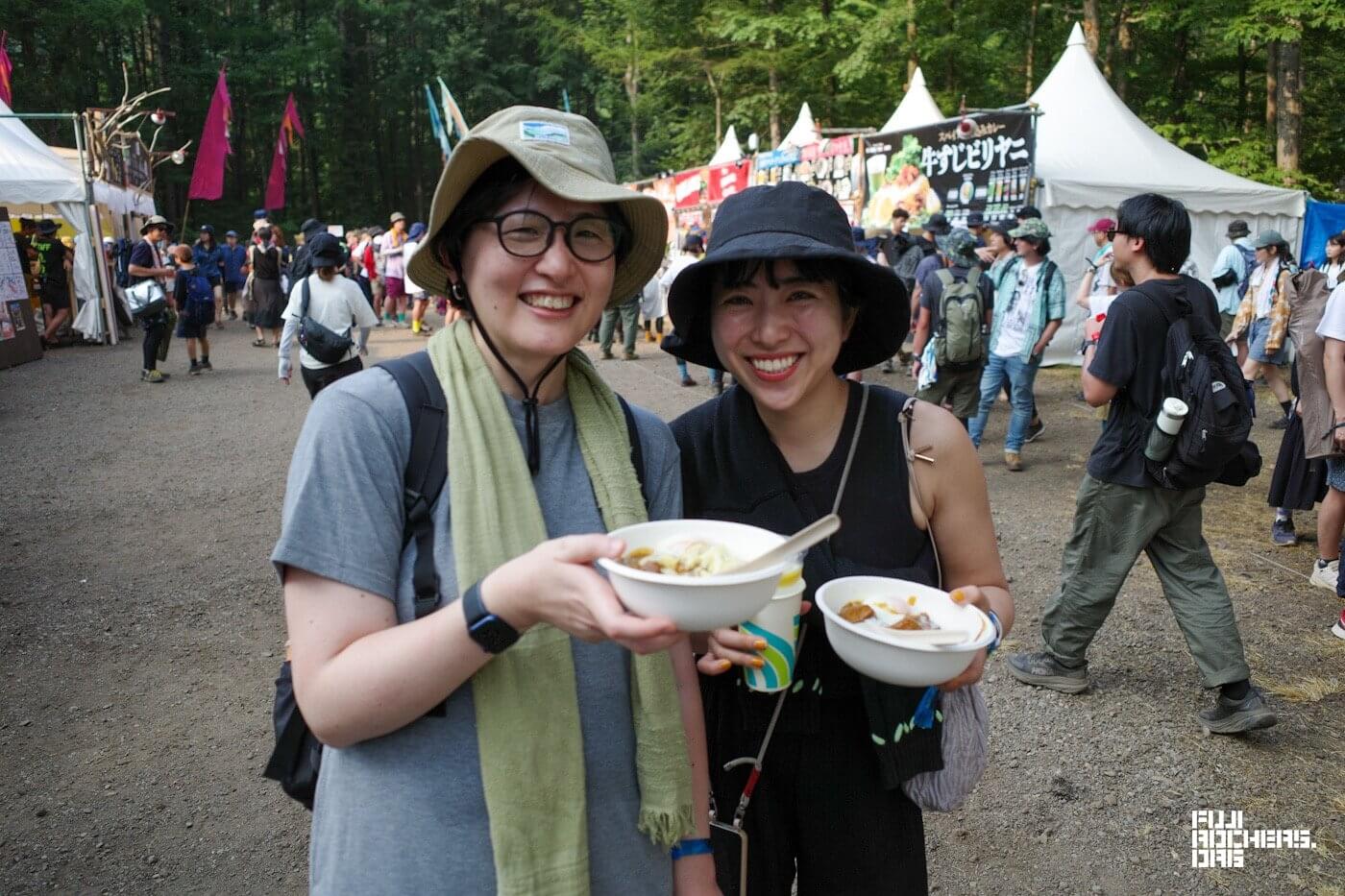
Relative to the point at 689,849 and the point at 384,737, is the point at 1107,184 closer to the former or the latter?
the point at 689,849

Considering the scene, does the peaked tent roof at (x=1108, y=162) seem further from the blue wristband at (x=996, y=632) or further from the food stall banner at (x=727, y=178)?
the blue wristband at (x=996, y=632)

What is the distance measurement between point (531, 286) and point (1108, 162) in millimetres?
14729

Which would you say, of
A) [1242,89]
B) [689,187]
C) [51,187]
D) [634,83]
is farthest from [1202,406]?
[634,83]

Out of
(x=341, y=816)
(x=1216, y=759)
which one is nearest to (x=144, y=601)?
(x=341, y=816)

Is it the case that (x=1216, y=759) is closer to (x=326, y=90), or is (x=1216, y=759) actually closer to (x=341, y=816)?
(x=341, y=816)

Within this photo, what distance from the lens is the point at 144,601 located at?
5.50 meters

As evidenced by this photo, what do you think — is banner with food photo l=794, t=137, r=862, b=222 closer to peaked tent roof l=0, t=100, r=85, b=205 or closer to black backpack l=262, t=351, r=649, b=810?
peaked tent roof l=0, t=100, r=85, b=205

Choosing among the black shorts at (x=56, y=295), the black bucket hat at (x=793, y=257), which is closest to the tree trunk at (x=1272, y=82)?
the black bucket hat at (x=793, y=257)

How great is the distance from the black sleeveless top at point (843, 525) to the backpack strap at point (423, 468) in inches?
28.7

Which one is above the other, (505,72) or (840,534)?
(505,72)

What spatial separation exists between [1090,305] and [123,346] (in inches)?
661

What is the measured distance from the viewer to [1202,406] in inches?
150

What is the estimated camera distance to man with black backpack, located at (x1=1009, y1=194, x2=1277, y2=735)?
3.83 meters

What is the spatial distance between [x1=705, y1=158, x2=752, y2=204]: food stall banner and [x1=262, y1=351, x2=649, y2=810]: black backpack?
17.8 meters
